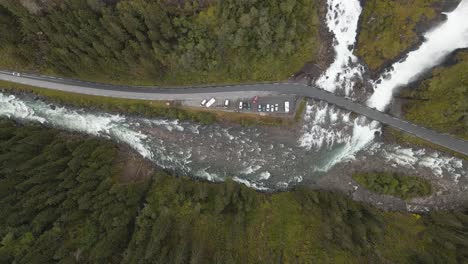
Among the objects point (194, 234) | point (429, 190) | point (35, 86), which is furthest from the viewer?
point (35, 86)

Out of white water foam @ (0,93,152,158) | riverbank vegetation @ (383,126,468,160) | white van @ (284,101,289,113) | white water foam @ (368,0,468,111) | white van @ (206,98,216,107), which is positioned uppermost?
white water foam @ (368,0,468,111)

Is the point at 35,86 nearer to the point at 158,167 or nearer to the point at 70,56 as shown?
the point at 70,56

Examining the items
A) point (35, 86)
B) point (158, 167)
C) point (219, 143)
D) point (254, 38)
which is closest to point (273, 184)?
point (219, 143)

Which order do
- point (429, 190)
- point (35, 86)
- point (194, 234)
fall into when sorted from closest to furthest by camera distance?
point (194, 234) → point (429, 190) → point (35, 86)

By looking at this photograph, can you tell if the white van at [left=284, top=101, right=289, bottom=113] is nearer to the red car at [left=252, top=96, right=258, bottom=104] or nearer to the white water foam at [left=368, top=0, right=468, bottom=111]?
the red car at [left=252, top=96, right=258, bottom=104]

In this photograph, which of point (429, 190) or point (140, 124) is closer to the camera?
point (429, 190)

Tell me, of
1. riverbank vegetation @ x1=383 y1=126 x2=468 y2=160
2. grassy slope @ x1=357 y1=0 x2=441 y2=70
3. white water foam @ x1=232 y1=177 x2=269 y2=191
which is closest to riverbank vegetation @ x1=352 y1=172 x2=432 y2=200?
riverbank vegetation @ x1=383 y1=126 x2=468 y2=160
